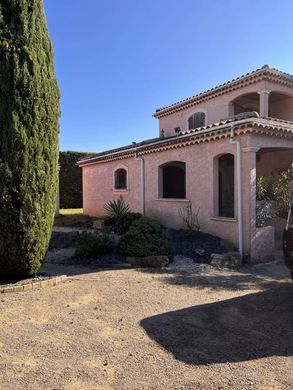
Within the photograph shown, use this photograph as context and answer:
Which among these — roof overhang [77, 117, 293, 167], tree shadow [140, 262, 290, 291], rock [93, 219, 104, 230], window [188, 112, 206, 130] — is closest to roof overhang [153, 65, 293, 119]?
window [188, 112, 206, 130]

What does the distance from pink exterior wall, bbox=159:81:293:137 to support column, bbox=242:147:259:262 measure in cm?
533

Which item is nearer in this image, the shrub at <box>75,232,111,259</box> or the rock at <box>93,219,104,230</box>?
the shrub at <box>75,232,111,259</box>

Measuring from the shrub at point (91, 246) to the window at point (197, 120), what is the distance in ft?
30.3

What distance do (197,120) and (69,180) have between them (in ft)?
37.9

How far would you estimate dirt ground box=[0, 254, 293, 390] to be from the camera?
3482mm

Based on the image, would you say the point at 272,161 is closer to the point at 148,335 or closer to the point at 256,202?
the point at 256,202

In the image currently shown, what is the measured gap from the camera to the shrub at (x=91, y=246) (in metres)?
9.46

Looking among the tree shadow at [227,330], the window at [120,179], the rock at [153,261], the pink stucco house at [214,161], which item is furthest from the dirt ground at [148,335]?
the window at [120,179]

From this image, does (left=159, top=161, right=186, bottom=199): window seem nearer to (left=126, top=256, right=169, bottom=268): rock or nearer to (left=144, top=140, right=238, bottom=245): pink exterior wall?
(left=144, top=140, right=238, bottom=245): pink exterior wall

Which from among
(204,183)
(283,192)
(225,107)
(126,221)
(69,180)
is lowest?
(126,221)

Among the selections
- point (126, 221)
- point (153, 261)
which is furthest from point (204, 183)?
point (153, 261)

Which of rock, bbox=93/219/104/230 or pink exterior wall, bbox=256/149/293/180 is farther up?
pink exterior wall, bbox=256/149/293/180

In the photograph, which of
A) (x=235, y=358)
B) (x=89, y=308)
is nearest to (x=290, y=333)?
(x=235, y=358)

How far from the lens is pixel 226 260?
912 centimetres
